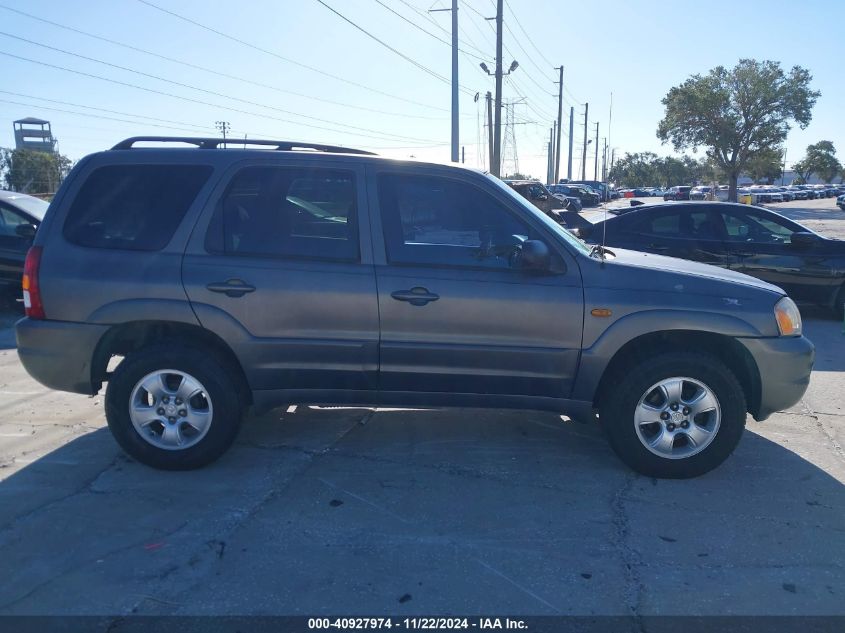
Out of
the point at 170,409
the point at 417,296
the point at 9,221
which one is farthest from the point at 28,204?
the point at 417,296

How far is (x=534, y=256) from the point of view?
416 centimetres

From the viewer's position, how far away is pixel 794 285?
906cm

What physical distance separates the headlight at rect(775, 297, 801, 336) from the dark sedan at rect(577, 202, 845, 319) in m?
4.69

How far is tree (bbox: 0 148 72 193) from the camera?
4150 cm

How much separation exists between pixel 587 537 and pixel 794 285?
6.81m

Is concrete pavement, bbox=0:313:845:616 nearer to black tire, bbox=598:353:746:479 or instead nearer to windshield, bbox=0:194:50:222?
black tire, bbox=598:353:746:479

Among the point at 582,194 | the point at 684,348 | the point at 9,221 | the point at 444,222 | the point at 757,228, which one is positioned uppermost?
the point at 444,222

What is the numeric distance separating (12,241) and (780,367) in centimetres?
919

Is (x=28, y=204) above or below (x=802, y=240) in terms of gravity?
above

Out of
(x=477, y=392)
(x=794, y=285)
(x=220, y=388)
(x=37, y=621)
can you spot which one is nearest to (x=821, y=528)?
(x=477, y=392)

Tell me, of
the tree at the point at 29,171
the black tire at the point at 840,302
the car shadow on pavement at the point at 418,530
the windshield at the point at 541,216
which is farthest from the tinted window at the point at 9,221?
the tree at the point at 29,171

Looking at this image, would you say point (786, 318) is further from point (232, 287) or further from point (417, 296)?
point (232, 287)

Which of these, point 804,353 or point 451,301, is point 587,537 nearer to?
point 451,301

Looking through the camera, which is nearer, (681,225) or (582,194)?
(681,225)
